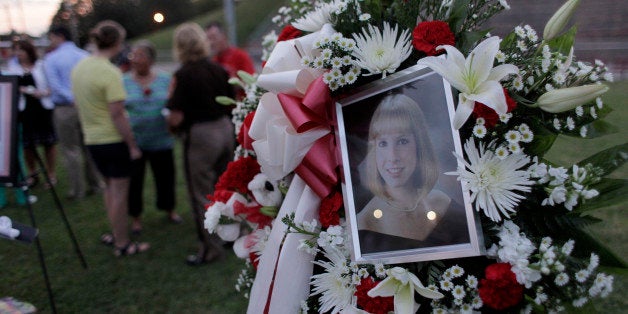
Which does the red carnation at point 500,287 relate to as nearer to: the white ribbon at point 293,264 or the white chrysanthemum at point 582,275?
the white chrysanthemum at point 582,275

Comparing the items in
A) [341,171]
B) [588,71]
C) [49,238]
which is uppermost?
[588,71]

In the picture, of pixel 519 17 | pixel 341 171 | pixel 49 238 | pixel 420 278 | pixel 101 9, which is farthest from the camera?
pixel 101 9

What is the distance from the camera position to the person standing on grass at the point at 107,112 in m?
4.24

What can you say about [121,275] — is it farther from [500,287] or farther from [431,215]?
[500,287]

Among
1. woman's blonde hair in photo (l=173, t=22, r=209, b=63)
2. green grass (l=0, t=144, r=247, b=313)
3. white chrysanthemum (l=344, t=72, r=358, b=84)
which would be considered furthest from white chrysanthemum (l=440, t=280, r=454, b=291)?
woman's blonde hair in photo (l=173, t=22, r=209, b=63)

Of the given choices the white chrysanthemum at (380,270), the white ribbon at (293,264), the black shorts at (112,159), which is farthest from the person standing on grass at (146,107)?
the white chrysanthemum at (380,270)

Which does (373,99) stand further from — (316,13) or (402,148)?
(316,13)

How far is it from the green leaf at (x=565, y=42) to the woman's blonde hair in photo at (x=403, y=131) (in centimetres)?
51

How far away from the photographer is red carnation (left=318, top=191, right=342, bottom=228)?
1.59 meters

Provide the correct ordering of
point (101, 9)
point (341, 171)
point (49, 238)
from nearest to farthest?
point (341, 171)
point (49, 238)
point (101, 9)

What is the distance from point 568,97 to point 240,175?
1.13 meters

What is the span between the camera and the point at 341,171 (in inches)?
61.9

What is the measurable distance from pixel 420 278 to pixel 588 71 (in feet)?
2.43

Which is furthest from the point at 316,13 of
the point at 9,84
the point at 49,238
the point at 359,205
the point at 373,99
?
the point at 49,238
